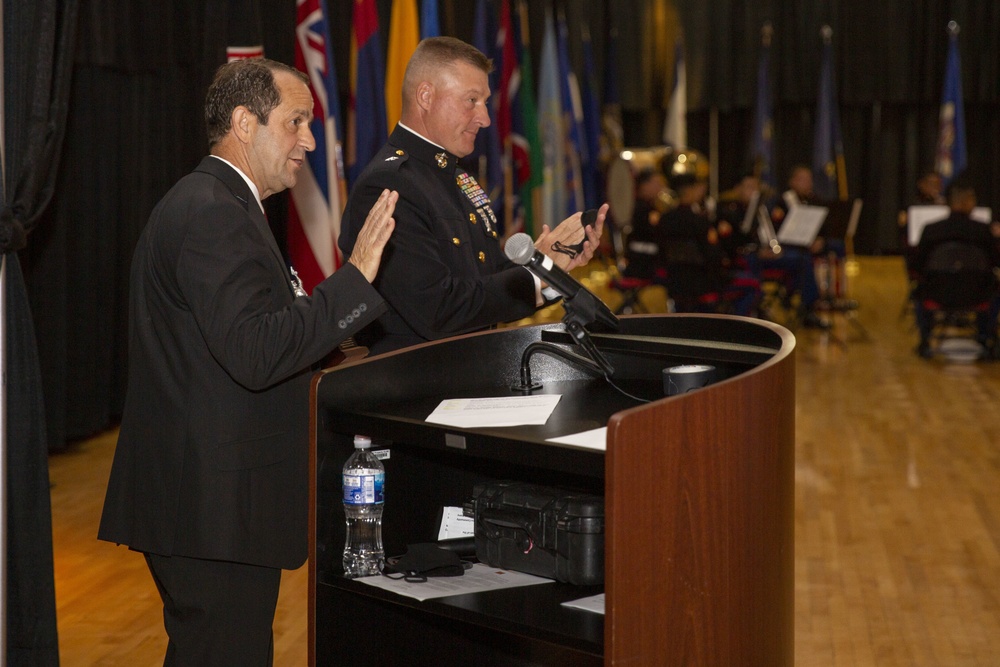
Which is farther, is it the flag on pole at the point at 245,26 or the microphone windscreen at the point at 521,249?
the flag on pole at the point at 245,26

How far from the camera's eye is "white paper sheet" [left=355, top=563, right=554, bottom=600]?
178cm

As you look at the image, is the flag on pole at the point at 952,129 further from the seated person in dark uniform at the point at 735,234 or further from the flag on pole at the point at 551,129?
the flag on pole at the point at 551,129

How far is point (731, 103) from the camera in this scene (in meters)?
15.2

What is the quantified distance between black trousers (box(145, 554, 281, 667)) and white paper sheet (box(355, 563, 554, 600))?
0.29 meters

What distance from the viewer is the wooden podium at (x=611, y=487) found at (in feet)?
4.95

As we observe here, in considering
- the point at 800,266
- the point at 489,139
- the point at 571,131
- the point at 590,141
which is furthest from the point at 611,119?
the point at 489,139

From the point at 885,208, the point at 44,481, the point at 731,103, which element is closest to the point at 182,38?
the point at 44,481

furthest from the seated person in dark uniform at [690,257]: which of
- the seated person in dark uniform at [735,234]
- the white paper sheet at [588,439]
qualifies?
the white paper sheet at [588,439]

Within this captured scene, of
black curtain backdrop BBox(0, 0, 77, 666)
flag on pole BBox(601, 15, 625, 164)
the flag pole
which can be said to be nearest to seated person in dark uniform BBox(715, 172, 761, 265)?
flag on pole BBox(601, 15, 625, 164)

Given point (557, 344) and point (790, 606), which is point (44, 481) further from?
point (790, 606)

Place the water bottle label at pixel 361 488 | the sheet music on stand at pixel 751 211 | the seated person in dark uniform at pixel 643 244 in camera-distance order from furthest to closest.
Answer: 1. the sheet music on stand at pixel 751 211
2. the seated person in dark uniform at pixel 643 244
3. the water bottle label at pixel 361 488

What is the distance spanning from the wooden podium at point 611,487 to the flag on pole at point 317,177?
3.36 meters

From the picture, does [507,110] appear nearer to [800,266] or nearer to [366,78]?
[366,78]

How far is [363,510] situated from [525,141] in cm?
746
